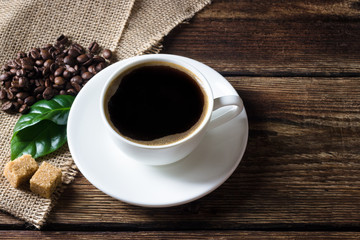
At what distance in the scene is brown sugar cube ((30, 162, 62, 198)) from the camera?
133 cm

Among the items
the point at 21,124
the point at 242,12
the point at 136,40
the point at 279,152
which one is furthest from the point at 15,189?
the point at 242,12

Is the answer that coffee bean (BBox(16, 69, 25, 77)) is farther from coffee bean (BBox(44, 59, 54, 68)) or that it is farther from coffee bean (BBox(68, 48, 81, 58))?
coffee bean (BBox(68, 48, 81, 58))

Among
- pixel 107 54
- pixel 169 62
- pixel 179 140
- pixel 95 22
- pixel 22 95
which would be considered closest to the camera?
pixel 179 140

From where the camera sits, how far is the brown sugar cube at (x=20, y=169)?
52.8 inches

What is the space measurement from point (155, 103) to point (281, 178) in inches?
20.7

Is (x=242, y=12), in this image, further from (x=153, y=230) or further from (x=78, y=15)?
(x=153, y=230)

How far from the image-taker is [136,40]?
1.75m

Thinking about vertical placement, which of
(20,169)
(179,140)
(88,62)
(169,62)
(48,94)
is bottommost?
(20,169)

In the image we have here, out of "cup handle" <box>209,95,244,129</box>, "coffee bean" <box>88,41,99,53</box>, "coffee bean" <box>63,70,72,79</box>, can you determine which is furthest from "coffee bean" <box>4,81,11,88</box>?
"cup handle" <box>209,95,244,129</box>

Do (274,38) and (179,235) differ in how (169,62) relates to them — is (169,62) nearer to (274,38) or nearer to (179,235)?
(179,235)

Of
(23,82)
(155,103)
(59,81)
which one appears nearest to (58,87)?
(59,81)

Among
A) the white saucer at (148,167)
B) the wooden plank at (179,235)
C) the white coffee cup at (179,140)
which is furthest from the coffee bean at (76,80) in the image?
the wooden plank at (179,235)

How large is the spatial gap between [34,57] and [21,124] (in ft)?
1.03

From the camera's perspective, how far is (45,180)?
52.4 inches
